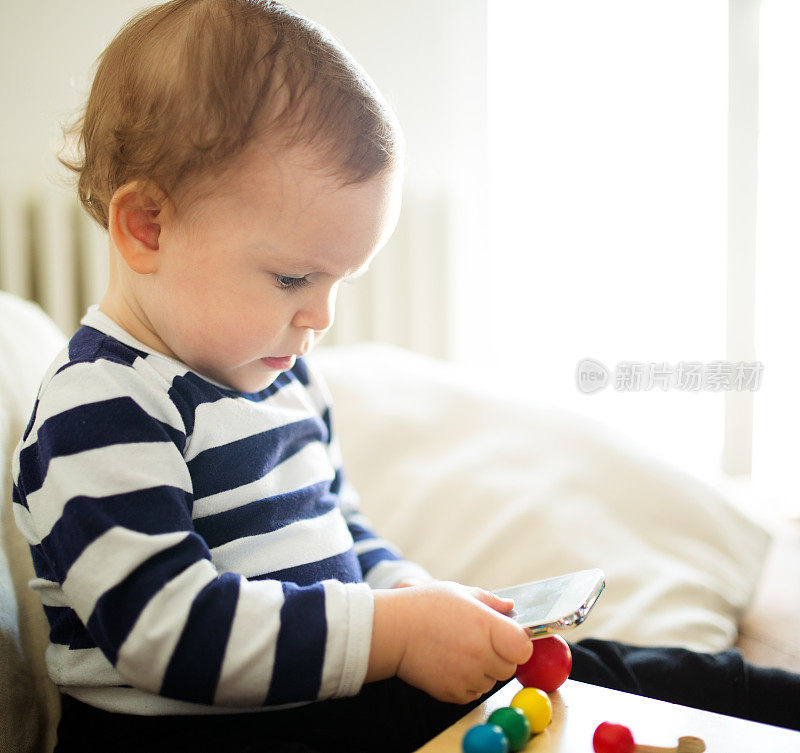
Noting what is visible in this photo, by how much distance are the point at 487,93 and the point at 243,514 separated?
2011 mm

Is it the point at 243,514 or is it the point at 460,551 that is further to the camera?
the point at 460,551

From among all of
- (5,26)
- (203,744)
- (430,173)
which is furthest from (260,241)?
(430,173)

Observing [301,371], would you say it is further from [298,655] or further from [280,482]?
[298,655]

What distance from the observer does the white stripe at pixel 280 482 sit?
0.57m

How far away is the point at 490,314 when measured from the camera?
2.46 m

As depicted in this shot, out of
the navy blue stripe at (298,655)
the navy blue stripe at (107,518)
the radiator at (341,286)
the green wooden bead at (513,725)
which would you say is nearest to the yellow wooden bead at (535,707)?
the green wooden bead at (513,725)

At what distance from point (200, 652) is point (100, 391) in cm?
18

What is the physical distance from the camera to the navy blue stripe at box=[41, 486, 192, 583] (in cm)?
48

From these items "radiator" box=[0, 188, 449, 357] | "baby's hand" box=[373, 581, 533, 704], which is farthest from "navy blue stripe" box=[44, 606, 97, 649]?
"radiator" box=[0, 188, 449, 357]

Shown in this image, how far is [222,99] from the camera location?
54 cm

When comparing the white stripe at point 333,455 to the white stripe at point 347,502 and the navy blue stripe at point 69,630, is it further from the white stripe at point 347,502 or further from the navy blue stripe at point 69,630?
the navy blue stripe at point 69,630

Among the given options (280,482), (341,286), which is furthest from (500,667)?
(341,286)

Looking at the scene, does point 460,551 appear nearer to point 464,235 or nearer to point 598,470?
point 598,470

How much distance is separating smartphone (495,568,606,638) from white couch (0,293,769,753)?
28cm
